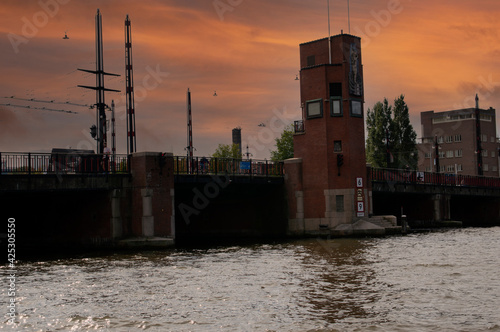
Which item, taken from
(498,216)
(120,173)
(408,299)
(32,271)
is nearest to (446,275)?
(408,299)

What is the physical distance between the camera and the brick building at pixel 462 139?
138 m

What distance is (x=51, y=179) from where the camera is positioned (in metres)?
38.6

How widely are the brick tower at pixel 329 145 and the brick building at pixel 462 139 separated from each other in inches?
3437

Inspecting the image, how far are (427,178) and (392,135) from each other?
30.4 meters

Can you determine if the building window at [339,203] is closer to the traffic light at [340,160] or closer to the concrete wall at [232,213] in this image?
the traffic light at [340,160]

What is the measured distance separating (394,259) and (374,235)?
21.3 m

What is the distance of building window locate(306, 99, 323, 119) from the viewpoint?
180 feet

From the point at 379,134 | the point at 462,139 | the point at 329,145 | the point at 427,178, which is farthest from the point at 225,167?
the point at 462,139

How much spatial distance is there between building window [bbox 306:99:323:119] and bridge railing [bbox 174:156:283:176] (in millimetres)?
5663

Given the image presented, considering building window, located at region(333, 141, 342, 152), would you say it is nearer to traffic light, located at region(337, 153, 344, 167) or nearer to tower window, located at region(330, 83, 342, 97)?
traffic light, located at region(337, 153, 344, 167)

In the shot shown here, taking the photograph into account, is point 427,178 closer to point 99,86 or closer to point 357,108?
point 357,108

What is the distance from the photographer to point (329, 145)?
5478cm

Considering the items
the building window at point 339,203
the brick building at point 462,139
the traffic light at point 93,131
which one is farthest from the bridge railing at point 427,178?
the brick building at point 462,139

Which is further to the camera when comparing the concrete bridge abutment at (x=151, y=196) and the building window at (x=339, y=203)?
the building window at (x=339, y=203)
